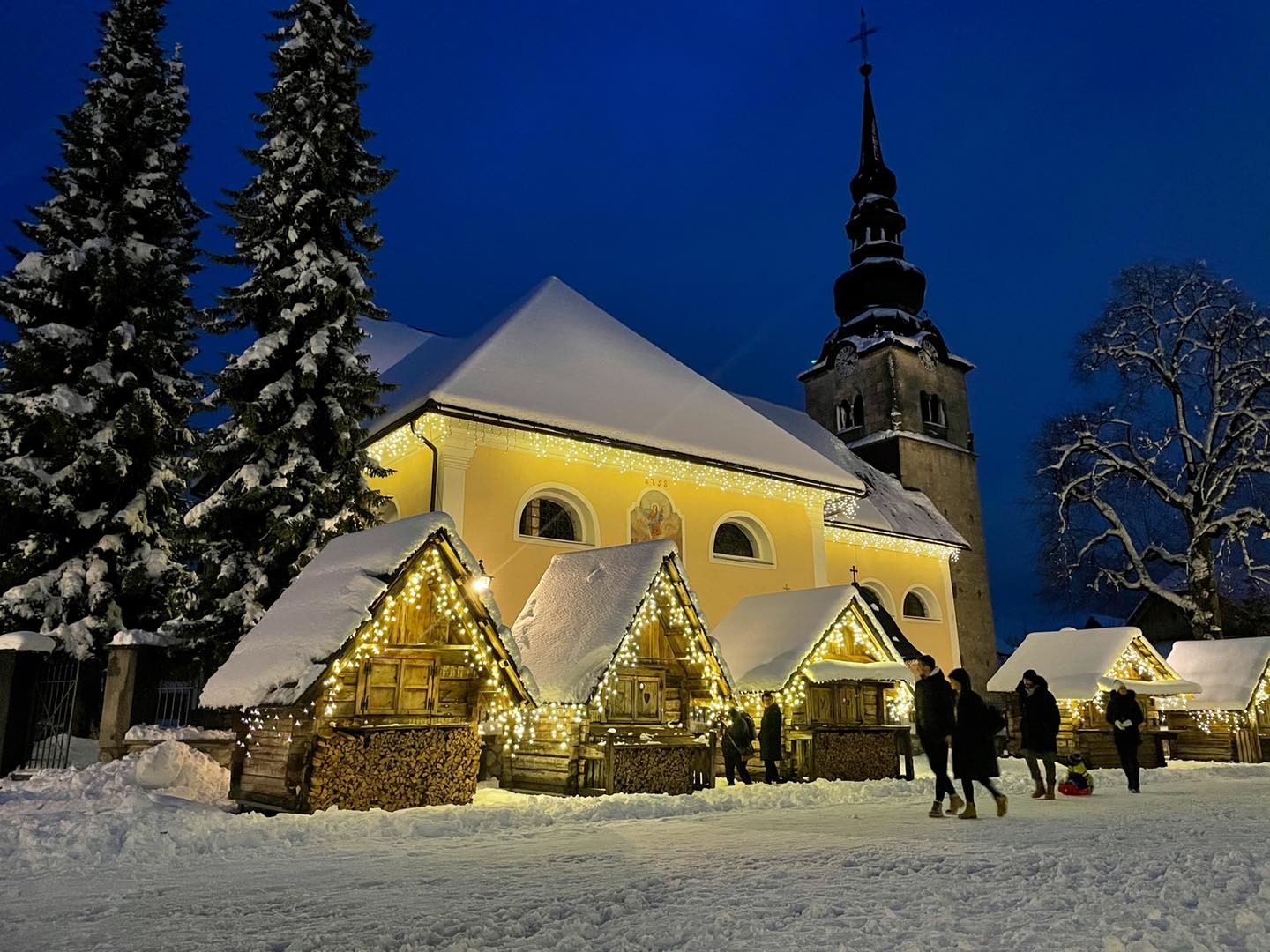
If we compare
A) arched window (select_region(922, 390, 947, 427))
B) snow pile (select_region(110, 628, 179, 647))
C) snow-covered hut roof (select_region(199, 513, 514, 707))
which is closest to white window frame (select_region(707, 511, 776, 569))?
snow-covered hut roof (select_region(199, 513, 514, 707))

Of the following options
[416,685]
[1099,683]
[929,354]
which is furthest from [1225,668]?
[929,354]

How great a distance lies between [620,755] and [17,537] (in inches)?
484

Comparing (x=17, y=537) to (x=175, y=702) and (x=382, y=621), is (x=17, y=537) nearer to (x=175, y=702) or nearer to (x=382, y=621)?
(x=175, y=702)

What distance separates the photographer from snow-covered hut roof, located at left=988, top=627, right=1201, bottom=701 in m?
19.4

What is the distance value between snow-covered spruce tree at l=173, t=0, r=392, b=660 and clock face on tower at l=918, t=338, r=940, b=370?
28674mm

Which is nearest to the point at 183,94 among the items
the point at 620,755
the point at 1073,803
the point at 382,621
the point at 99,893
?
the point at 382,621

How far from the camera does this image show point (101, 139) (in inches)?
731

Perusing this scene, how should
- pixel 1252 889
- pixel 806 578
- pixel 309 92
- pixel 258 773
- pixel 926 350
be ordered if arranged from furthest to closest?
1. pixel 926 350
2. pixel 806 578
3. pixel 309 92
4. pixel 258 773
5. pixel 1252 889

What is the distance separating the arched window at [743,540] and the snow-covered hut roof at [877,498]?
509 centimetres

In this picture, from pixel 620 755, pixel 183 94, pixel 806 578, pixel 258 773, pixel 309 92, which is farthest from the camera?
pixel 806 578

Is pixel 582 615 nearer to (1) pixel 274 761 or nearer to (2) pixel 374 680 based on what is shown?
(2) pixel 374 680

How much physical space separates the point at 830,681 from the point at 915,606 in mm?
13401

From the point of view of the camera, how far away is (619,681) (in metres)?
14.1

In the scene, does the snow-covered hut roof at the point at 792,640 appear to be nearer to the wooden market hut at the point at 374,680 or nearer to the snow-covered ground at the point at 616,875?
the snow-covered ground at the point at 616,875
